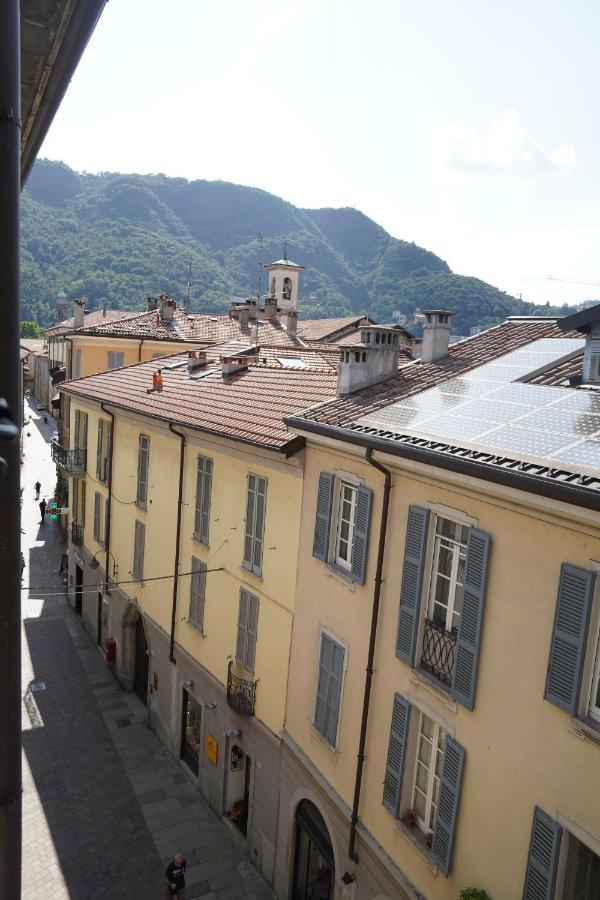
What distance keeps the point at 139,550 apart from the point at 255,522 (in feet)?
24.4

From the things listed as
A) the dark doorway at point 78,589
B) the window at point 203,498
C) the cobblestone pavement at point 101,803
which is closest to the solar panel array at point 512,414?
the window at point 203,498

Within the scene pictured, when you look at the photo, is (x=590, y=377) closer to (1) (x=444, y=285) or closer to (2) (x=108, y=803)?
(2) (x=108, y=803)

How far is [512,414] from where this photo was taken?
888cm

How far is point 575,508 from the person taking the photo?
6.40 meters

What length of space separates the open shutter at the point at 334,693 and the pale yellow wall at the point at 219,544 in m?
1.69

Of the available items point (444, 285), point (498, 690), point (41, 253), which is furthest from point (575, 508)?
point (41, 253)

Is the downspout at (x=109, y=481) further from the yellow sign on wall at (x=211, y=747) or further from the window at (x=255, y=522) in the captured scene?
the window at (x=255, y=522)

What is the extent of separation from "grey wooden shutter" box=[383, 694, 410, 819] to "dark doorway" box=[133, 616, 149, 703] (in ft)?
43.8

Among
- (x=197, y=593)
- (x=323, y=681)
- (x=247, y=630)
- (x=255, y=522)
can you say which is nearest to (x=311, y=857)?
(x=323, y=681)

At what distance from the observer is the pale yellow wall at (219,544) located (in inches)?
517

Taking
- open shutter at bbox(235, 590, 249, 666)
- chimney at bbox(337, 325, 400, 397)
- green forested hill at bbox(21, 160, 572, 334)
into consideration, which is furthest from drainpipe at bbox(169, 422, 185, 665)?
green forested hill at bbox(21, 160, 572, 334)

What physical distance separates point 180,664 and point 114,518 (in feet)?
22.0

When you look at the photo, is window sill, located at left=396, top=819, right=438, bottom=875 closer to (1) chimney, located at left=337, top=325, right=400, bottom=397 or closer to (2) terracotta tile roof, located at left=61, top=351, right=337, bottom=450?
(2) terracotta tile roof, located at left=61, top=351, right=337, bottom=450

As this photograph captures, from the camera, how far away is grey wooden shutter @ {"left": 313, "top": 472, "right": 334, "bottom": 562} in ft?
37.2
